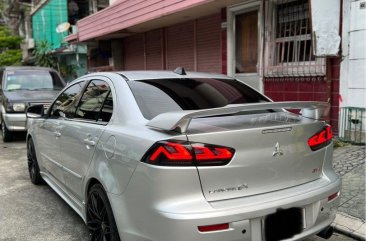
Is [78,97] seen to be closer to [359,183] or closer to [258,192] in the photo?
[258,192]

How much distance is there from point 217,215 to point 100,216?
1.15 metres

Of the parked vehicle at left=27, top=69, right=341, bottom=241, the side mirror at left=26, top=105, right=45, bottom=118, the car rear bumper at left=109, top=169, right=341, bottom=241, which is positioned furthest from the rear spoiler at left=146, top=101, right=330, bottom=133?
the side mirror at left=26, top=105, right=45, bottom=118

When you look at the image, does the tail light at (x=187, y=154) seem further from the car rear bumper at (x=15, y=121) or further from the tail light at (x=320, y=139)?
the car rear bumper at (x=15, y=121)

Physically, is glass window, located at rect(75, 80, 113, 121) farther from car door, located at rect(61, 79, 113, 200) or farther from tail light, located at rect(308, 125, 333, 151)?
tail light, located at rect(308, 125, 333, 151)

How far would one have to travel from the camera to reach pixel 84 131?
346cm

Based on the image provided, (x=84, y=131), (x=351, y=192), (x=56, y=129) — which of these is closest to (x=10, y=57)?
(x=56, y=129)

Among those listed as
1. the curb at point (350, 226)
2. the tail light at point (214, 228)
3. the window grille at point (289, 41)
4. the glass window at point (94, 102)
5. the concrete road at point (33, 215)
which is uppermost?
the window grille at point (289, 41)

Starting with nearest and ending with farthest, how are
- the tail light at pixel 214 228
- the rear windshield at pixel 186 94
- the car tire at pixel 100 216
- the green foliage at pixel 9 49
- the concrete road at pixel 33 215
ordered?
the tail light at pixel 214 228 < the car tire at pixel 100 216 < the rear windshield at pixel 186 94 < the concrete road at pixel 33 215 < the green foliage at pixel 9 49

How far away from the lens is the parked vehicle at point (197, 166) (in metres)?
2.40

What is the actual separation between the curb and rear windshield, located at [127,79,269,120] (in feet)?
4.52

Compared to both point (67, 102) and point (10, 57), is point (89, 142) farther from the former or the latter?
point (10, 57)

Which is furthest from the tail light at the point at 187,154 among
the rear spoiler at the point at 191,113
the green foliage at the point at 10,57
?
the green foliage at the point at 10,57

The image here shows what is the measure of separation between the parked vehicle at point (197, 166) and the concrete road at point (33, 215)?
24.1 inches

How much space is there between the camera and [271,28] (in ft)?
25.2
